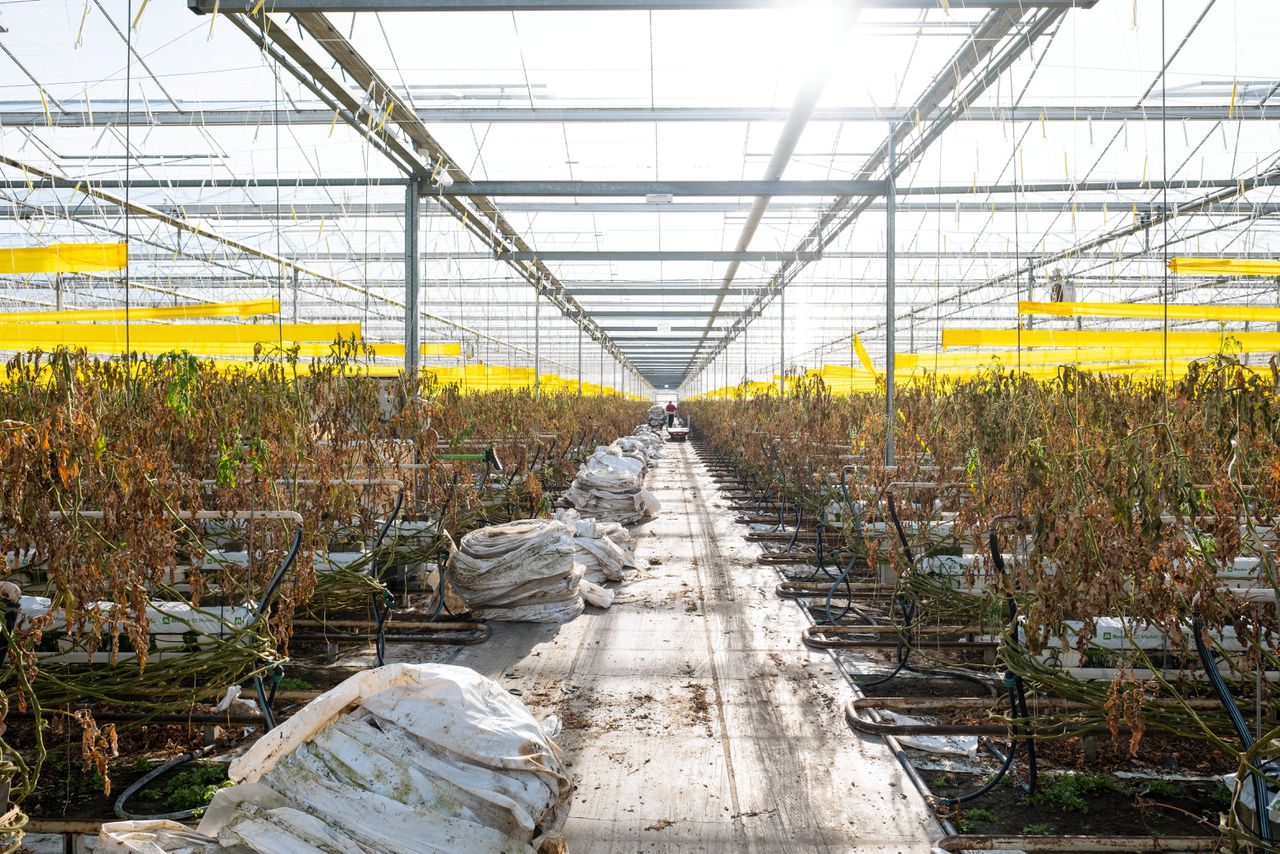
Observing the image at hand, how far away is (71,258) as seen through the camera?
872 cm

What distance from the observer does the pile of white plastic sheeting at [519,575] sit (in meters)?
6.67

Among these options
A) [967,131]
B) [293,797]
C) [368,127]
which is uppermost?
→ [967,131]

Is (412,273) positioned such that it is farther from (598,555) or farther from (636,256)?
(636,256)

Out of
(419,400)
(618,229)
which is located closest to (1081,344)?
Answer: (618,229)

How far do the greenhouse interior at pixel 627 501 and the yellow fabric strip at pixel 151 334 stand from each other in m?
0.09

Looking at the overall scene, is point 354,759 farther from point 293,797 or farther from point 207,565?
point 207,565

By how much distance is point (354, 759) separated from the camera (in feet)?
9.25

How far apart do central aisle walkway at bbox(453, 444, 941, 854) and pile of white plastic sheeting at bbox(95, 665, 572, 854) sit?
0.50 meters

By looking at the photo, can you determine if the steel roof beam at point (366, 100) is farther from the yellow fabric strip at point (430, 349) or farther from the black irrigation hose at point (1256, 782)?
the yellow fabric strip at point (430, 349)

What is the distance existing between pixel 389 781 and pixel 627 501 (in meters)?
9.19

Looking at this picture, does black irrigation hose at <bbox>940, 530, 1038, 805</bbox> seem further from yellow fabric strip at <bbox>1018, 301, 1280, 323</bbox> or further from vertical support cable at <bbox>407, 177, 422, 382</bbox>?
yellow fabric strip at <bbox>1018, 301, 1280, 323</bbox>

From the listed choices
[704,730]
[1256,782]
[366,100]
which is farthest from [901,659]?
[366,100]

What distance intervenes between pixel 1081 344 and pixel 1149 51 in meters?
4.73

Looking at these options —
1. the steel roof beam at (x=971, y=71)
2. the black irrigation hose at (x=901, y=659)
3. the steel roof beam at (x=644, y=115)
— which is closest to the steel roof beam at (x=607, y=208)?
the steel roof beam at (x=971, y=71)
